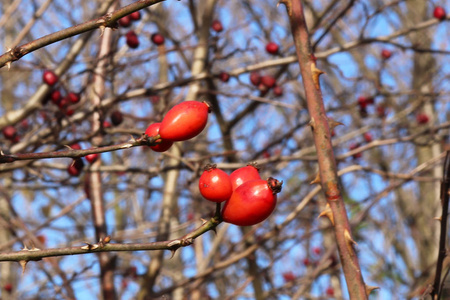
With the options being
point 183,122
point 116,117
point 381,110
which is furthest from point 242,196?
point 381,110

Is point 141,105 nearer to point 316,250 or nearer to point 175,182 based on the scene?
point 316,250

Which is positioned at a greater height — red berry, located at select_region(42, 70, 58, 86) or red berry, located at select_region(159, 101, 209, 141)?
red berry, located at select_region(42, 70, 58, 86)

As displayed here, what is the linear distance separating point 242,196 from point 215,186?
0.06 metres

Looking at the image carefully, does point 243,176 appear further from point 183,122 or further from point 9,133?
point 9,133

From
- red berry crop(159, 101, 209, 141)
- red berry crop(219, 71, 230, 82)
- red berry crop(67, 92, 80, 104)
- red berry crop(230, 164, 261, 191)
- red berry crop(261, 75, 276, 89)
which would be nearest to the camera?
red berry crop(159, 101, 209, 141)

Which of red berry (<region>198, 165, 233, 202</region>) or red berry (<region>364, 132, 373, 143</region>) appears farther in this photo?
red berry (<region>364, 132, 373, 143</region>)

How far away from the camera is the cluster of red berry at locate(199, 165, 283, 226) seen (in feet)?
3.52

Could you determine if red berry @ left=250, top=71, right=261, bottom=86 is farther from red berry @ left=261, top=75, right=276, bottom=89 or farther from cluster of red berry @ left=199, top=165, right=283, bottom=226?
cluster of red berry @ left=199, top=165, right=283, bottom=226

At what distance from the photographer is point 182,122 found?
1.07 m

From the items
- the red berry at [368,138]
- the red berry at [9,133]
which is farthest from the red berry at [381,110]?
the red berry at [9,133]

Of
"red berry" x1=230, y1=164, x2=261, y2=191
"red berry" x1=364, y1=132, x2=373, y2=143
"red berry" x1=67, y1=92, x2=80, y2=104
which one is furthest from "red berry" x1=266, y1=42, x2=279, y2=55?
"red berry" x1=230, y1=164, x2=261, y2=191

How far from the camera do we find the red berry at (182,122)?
1.07 metres


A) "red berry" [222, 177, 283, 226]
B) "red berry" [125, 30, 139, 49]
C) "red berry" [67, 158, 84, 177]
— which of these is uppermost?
"red berry" [125, 30, 139, 49]

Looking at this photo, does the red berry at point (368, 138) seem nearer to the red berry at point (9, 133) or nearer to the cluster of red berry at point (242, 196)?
the red berry at point (9, 133)
